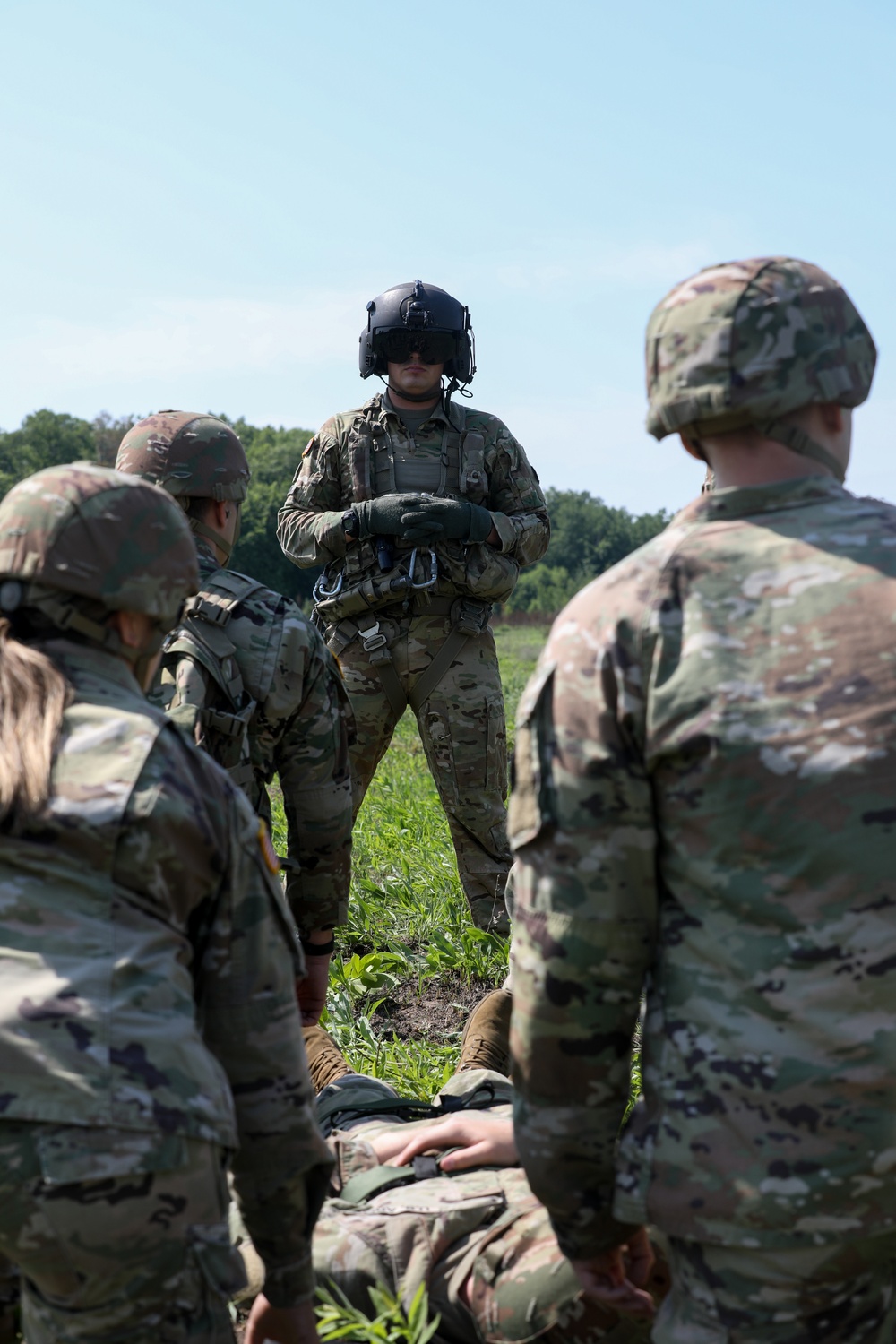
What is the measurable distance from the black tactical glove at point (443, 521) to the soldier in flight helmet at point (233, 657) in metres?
1.67

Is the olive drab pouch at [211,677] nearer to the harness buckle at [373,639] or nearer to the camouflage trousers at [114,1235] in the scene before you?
the camouflage trousers at [114,1235]

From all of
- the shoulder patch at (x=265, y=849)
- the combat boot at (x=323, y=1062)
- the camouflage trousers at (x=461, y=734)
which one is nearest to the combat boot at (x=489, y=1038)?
the combat boot at (x=323, y=1062)

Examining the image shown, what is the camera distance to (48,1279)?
1914mm

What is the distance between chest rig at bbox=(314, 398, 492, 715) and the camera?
5.43 metres

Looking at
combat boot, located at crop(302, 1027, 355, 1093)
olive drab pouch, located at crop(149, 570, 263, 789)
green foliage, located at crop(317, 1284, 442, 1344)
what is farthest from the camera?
combat boot, located at crop(302, 1027, 355, 1093)

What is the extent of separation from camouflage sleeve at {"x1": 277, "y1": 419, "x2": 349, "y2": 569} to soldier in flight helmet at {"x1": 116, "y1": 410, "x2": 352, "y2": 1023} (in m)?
1.85

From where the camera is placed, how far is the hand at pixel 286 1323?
2281 mm

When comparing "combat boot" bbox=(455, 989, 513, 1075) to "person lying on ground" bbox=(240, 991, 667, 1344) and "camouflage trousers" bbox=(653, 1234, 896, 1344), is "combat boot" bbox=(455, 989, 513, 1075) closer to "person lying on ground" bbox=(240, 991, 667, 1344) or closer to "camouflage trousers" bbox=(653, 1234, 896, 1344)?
"person lying on ground" bbox=(240, 991, 667, 1344)

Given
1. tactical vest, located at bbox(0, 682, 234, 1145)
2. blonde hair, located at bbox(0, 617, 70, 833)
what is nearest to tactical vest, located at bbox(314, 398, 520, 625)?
blonde hair, located at bbox(0, 617, 70, 833)

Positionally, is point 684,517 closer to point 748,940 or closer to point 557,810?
point 557,810

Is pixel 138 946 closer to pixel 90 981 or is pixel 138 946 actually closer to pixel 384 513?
pixel 90 981

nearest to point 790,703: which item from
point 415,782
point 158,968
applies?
point 158,968

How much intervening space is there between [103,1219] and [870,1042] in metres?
1.08

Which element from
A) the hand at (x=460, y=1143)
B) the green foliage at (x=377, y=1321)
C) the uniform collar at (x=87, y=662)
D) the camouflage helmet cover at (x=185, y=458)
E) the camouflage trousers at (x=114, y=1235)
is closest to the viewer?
the camouflage trousers at (x=114, y=1235)
